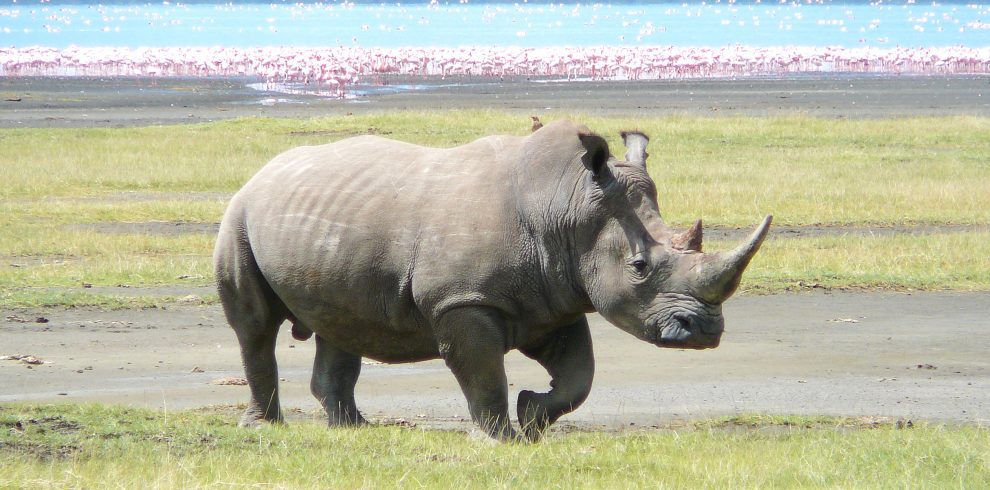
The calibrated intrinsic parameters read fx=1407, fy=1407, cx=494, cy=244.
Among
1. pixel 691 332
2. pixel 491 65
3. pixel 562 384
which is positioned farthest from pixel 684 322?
pixel 491 65

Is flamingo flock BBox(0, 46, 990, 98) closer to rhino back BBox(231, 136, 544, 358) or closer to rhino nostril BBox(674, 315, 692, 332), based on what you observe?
rhino back BBox(231, 136, 544, 358)

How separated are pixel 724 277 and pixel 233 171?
19407 millimetres

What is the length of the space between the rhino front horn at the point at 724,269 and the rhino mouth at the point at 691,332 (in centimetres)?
12

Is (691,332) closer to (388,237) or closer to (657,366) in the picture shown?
(388,237)

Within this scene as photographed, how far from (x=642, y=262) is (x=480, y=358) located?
109 cm

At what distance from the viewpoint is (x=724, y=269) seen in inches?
269

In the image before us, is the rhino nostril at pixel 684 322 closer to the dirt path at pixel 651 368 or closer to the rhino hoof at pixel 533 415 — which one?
the rhino hoof at pixel 533 415

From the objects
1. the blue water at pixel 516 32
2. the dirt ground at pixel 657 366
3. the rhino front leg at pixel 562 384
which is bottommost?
the blue water at pixel 516 32

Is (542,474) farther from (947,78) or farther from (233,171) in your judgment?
(947,78)

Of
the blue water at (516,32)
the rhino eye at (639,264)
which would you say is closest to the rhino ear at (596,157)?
the rhino eye at (639,264)

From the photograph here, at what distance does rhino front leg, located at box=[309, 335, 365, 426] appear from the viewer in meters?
8.91

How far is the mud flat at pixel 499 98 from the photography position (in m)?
41.4

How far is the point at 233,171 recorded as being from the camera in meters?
25.3

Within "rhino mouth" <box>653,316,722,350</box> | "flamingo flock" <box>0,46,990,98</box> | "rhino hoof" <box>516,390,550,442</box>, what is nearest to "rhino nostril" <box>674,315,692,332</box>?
"rhino mouth" <box>653,316,722,350</box>
